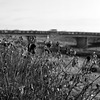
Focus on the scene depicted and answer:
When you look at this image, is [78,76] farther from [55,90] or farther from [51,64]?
[51,64]

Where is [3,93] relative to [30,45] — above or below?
below

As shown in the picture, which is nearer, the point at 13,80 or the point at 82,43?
the point at 13,80

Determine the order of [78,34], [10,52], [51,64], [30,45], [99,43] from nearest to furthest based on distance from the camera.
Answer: [30,45] < [51,64] < [10,52] < [78,34] < [99,43]

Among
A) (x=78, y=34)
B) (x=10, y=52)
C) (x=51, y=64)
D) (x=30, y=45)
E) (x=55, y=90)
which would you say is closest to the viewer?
(x=55, y=90)

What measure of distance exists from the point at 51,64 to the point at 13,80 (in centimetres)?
147

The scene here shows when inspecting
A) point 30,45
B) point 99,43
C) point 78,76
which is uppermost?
point 30,45

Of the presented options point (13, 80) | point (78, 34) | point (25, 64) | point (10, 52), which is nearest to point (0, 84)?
point (13, 80)

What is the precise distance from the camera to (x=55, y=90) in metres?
4.35

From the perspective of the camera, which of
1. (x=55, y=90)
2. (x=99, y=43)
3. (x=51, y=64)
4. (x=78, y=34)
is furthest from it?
(x=99, y=43)

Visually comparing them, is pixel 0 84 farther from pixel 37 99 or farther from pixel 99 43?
pixel 99 43

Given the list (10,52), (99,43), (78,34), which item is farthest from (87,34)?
(10,52)

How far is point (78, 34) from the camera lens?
79938 millimetres

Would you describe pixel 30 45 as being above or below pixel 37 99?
above

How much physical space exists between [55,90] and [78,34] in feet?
250
